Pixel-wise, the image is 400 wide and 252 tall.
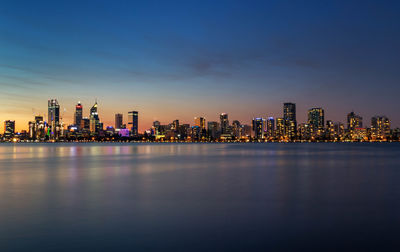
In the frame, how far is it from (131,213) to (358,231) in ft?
30.5

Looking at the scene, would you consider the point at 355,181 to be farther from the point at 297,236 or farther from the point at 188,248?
the point at 188,248

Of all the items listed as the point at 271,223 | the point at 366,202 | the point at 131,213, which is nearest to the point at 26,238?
the point at 131,213

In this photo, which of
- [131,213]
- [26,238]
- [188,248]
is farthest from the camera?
[131,213]

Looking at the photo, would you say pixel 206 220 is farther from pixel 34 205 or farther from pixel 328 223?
pixel 34 205

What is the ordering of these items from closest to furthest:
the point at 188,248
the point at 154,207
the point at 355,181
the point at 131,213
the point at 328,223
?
the point at 188,248, the point at 328,223, the point at 131,213, the point at 154,207, the point at 355,181

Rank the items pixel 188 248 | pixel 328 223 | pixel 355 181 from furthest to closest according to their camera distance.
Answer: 1. pixel 355 181
2. pixel 328 223
3. pixel 188 248

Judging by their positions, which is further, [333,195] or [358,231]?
[333,195]

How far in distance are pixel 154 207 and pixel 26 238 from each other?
6.38 meters

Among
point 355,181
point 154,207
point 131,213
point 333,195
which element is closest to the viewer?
point 131,213

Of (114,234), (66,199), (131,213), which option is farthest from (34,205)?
(114,234)

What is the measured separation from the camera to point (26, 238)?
1120 cm

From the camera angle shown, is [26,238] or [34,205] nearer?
[26,238]

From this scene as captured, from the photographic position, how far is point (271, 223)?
518 inches

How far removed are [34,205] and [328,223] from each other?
13911 millimetres
